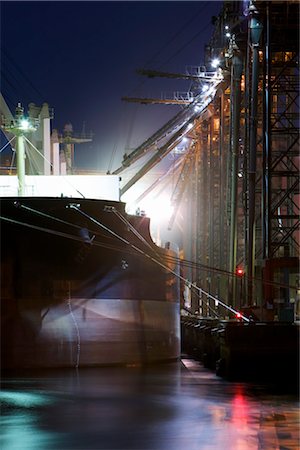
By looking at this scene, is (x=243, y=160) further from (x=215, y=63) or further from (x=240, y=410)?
(x=240, y=410)

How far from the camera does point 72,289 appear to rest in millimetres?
18312

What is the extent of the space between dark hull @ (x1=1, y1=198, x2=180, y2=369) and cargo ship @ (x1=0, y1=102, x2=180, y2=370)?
2cm

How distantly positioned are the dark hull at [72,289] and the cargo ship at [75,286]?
2cm

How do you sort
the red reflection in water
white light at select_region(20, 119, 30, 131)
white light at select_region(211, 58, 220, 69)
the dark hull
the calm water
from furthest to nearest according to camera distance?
white light at select_region(211, 58, 220, 69)
white light at select_region(20, 119, 30, 131)
the dark hull
the red reflection in water
the calm water

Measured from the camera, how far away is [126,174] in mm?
32750

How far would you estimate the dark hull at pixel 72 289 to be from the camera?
695 inches

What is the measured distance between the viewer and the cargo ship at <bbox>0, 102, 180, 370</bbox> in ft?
57.9

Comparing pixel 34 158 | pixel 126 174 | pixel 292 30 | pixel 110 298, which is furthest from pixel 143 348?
pixel 126 174

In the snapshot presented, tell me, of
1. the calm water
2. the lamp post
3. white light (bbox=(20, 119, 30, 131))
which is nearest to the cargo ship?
the calm water

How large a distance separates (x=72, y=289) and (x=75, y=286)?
0.11m

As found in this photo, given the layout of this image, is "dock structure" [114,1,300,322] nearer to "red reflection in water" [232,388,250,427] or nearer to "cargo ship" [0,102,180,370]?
"cargo ship" [0,102,180,370]

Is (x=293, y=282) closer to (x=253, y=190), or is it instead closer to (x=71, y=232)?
(x=253, y=190)

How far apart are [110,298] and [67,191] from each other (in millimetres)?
3550

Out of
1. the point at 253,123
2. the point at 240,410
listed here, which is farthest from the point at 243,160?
the point at 240,410
